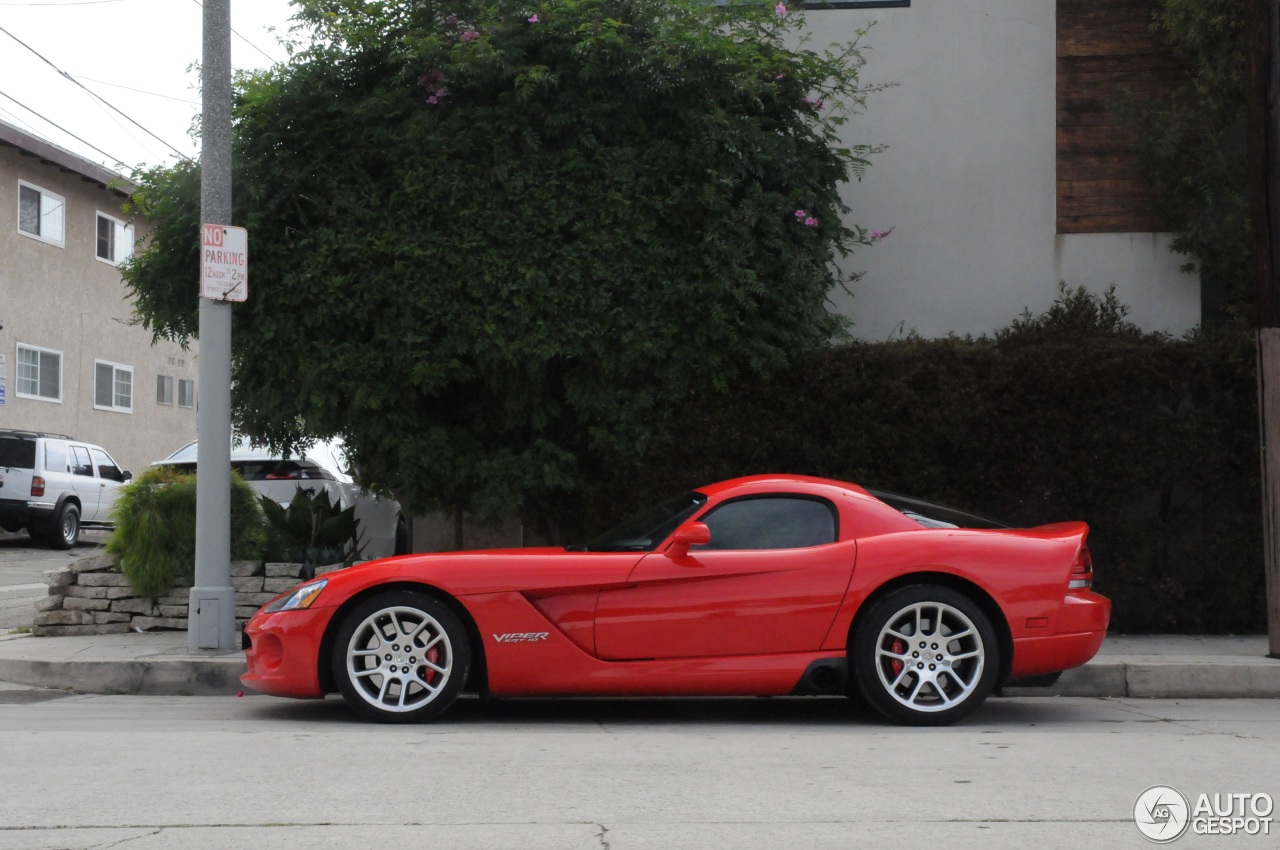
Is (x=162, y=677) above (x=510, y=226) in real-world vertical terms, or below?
below

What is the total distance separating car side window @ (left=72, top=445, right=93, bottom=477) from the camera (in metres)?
22.3

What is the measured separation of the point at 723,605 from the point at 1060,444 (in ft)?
13.1

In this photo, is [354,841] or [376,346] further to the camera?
[376,346]

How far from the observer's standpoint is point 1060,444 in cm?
938

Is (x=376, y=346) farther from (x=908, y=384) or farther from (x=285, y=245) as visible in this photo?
(x=908, y=384)

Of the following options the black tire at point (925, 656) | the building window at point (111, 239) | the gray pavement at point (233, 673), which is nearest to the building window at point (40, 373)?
the building window at point (111, 239)

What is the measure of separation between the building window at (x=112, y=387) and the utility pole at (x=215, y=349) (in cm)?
2173

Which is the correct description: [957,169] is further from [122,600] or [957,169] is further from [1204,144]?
Answer: [122,600]

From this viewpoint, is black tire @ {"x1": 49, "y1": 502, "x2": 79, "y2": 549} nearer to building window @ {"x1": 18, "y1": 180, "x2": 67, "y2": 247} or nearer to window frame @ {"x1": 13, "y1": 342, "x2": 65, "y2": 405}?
window frame @ {"x1": 13, "y1": 342, "x2": 65, "y2": 405}

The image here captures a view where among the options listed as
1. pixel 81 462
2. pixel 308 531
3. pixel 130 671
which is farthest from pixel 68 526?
pixel 130 671

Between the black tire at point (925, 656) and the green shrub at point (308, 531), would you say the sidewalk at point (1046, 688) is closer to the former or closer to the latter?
the black tire at point (925, 656)

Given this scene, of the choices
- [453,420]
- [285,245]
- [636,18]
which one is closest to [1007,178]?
[636,18]

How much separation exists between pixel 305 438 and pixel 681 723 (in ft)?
16.1

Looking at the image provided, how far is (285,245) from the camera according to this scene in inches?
382
